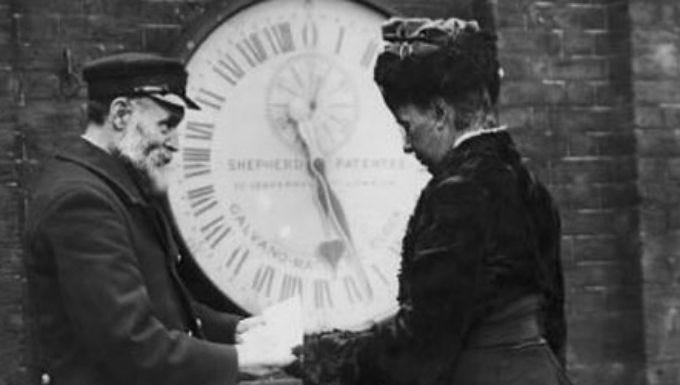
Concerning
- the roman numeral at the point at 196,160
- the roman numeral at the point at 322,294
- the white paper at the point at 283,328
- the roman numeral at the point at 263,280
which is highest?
the roman numeral at the point at 196,160

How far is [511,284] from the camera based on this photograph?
13.5ft

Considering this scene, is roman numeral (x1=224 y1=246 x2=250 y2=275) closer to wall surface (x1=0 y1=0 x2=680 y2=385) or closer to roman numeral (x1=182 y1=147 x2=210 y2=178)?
roman numeral (x1=182 y1=147 x2=210 y2=178)

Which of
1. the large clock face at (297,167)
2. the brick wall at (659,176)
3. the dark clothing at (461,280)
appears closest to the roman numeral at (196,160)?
the large clock face at (297,167)

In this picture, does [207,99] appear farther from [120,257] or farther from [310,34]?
[120,257]

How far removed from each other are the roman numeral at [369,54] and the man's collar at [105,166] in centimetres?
193

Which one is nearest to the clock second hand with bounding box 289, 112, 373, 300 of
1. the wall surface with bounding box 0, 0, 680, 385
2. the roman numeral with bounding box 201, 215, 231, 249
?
the roman numeral with bounding box 201, 215, 231, 249

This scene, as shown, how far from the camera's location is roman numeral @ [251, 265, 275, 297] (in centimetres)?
583

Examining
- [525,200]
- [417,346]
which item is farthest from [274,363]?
[525,200]

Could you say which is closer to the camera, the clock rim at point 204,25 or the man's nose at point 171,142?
the man's nose at point 171,142

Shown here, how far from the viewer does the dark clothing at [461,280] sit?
4012 millimetres

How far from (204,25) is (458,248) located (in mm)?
2018

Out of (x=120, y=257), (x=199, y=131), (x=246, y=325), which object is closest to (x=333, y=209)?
(x=199, y=131)

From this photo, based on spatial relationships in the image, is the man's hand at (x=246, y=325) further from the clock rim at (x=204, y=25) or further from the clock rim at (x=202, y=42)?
the clock rim at (x=204, y=25)

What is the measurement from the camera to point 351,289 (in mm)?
5934
